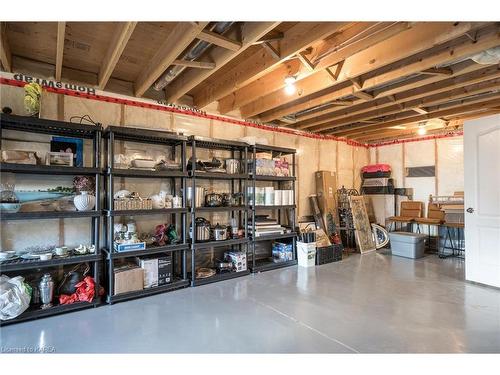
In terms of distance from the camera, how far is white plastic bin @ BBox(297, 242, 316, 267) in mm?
4555

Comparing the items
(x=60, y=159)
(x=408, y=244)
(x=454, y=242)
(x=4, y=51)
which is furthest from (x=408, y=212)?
(x=4, y=51)

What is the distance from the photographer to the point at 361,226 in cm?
584

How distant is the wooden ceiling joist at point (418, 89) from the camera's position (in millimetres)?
3129

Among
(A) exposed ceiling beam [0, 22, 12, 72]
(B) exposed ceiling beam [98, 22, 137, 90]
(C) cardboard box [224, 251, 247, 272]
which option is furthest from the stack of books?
(A) exposed ceiling beam [0, 22, 12, 72]

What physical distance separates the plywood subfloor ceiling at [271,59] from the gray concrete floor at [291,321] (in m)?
2.44

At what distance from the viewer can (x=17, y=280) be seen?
2.59m

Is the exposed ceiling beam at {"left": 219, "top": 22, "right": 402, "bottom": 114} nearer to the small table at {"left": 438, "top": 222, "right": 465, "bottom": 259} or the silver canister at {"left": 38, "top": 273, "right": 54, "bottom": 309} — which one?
the silver canister at {"left": 38, "top": 273, "right": 54, "bottom": 309}

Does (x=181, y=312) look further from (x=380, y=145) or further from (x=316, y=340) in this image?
(x=380, y=145)

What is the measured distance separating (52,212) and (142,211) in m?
0.85

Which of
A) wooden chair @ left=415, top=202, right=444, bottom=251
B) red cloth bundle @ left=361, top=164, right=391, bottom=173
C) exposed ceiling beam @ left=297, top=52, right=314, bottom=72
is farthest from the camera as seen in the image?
red cloth bundle @ left=361, top=164, right=391, bottom=173

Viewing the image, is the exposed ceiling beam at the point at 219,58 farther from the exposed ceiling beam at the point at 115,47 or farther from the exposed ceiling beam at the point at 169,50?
the exposed ceiling beam at the point at 115,47

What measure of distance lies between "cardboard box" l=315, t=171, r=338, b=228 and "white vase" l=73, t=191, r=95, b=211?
424 cm

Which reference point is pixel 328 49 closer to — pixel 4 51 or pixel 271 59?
pixel 271 59

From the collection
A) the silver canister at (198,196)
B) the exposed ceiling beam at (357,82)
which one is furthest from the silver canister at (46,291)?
the exposed ceiling beam at (357,82)
